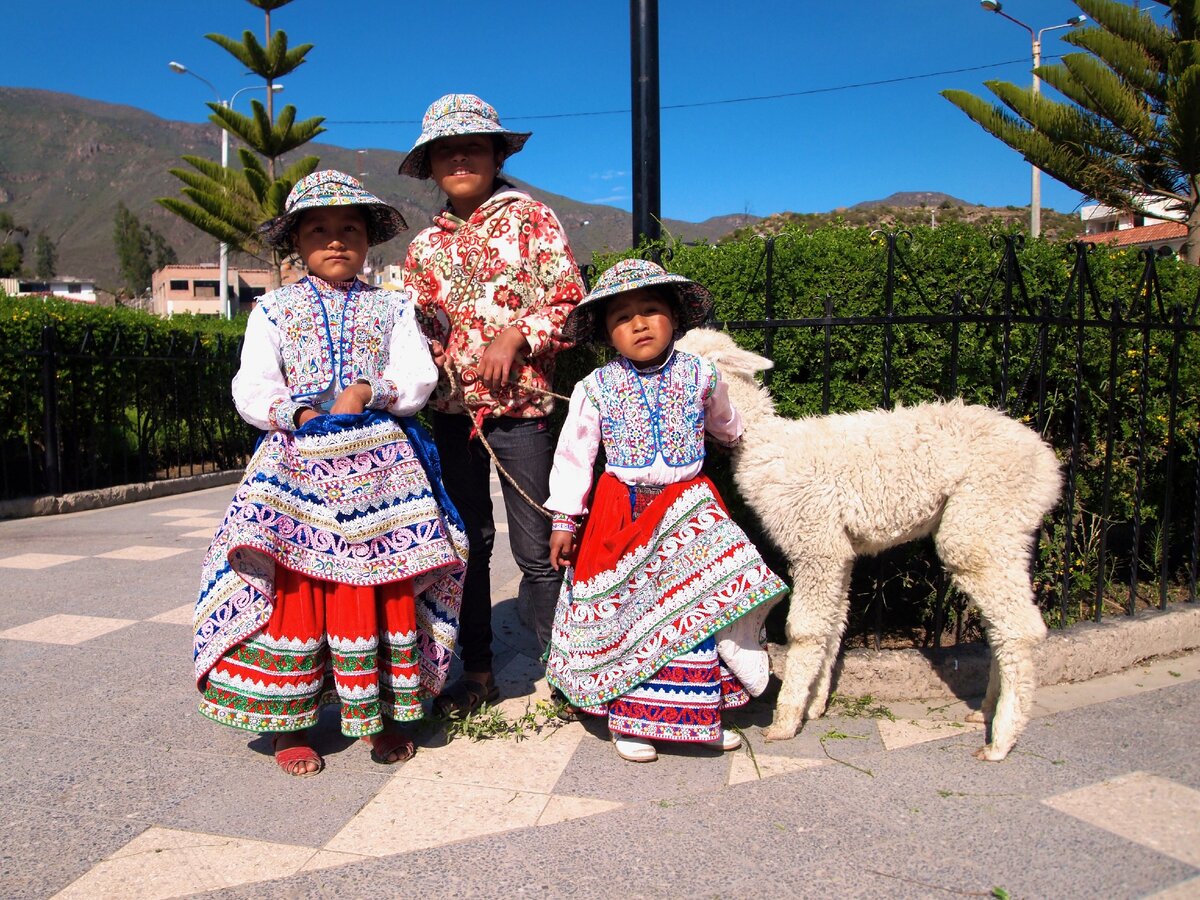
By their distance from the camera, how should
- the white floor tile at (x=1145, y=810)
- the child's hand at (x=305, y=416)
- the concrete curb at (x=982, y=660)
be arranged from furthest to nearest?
the concrete curb at (x=982, y=660)
the child's hand at (x=305, y=416)
the white floor tile at (x=1145, y=810)

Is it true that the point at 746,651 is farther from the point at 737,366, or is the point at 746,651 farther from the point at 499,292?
the point at 499,292

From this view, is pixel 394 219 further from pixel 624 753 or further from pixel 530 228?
pixel 624 753

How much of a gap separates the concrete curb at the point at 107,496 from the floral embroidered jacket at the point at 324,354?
5048 millimetres

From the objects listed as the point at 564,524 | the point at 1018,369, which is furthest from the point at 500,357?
the point at 1018,369

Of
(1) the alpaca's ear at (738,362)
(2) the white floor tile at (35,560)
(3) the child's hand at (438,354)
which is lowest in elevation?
(2) the white floor tile at (35,560)

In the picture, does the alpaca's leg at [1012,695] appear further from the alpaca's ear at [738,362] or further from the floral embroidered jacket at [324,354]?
the floral embroidered jacket at [324,354]

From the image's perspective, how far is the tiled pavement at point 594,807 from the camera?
7.63ft

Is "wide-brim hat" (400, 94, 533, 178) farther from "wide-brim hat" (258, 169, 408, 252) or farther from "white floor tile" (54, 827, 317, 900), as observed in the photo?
"white floor tile" (54, 827, 317, 900)

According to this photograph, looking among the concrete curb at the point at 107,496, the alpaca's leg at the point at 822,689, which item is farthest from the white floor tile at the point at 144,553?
the alpaca's leg at the point at 822,689

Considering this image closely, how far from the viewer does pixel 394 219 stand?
10.9ft

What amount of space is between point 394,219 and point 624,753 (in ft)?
7.08

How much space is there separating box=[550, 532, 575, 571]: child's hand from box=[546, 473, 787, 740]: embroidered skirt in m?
0.05

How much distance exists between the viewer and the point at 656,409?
3098 mm

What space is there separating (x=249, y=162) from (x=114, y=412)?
1593 centimetres
